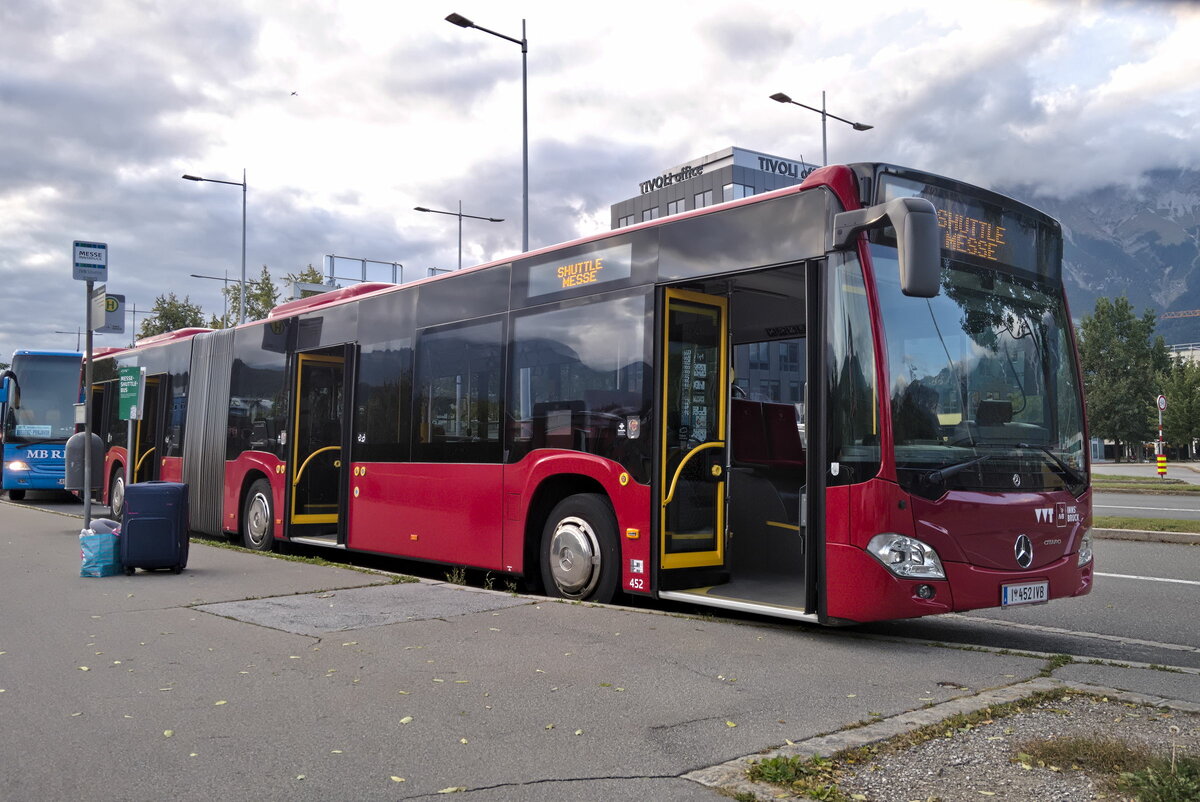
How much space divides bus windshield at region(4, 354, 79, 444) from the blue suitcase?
52.3ft

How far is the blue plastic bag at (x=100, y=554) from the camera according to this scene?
36.3ft

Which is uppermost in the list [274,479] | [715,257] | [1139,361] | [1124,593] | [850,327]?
[1139,361]

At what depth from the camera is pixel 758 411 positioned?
9203 mm

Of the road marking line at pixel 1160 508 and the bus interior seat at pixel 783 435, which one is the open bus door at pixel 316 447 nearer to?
the bus interior seat at pixel 783 435

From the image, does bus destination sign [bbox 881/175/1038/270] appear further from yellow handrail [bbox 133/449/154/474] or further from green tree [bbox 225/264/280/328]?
green tree [bbox 225/264/280/328]

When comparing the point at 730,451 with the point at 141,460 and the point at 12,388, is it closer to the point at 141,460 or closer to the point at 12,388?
the point at 141,460

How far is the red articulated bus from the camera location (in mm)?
6895

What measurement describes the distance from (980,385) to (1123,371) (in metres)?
82.7

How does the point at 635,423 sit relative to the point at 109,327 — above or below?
below

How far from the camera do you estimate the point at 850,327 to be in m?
6.96

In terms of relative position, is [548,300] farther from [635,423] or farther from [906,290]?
[906,290]

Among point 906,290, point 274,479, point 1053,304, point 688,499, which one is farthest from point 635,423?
point 274,479

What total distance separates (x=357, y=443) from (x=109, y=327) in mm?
3785

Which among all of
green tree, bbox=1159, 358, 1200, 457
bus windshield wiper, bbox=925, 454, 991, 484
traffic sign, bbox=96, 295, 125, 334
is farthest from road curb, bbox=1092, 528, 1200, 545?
green tree, bbox=1159, 358, 1200, 457
